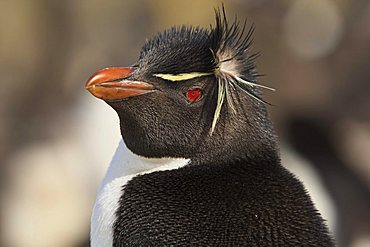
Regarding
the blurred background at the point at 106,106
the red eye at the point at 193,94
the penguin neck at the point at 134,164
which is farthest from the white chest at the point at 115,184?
the blurred background at the point at 106,106

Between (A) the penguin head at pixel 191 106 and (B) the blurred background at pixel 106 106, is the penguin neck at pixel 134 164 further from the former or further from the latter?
(B) the blurred background at pixel 106 106

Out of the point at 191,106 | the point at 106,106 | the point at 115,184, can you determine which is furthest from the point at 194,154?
the point at 106,106

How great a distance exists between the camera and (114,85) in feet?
9.03

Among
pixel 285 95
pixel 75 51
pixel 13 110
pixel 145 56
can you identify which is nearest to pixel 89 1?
pixel 75 51

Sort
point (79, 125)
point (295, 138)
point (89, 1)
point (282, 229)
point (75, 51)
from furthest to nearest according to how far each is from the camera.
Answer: point (89, 1), point (75, 51), point (79, 125), point (295, 138), point (282, 229)

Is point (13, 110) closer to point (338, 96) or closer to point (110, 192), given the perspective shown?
point (338, 96)

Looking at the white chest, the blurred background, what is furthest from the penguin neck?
the blurred background

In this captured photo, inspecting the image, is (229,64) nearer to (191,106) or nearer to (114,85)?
(191,106)

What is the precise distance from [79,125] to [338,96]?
291 centimetres

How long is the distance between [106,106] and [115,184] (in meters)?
6.53

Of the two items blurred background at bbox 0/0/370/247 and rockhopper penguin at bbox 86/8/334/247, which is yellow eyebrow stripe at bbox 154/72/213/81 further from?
blurred background at bbox 0/0/370/247

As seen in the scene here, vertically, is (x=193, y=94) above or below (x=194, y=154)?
above

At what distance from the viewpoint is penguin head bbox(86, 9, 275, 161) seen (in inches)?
111

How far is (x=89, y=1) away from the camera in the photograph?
13.5 metres
